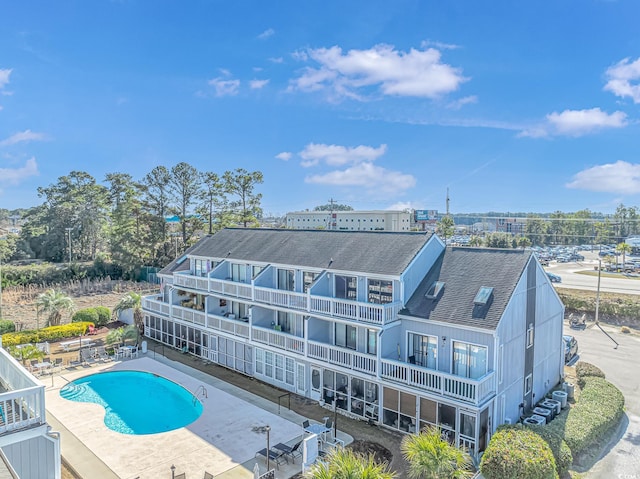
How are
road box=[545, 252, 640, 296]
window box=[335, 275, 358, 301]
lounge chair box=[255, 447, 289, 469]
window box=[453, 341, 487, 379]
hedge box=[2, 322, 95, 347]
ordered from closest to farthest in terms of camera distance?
1. lounge chair box=[255, 447, 289, 469]
2. window box=[453, 341, 487, 379]
3. window box=[335, 275, 358, 301]
4. hedge box=[2, 322, 95, 347]
5. road box=[545, 252, 640, 296]

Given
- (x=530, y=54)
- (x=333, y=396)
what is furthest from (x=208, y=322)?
(x=530, y=54)

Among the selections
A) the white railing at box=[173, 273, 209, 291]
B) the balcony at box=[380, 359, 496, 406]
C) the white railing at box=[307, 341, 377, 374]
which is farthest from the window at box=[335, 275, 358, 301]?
the white railing at box=[173, 273, 209, 291]

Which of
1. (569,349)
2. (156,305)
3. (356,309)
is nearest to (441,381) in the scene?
(356,309)

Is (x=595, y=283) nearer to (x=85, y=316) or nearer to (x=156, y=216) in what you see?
(x=156, y=216)

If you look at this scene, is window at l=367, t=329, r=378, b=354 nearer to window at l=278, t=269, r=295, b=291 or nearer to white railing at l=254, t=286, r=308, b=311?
white railing at l=254, t=286, r=308, b=311

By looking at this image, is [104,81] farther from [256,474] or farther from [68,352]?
[256,474]

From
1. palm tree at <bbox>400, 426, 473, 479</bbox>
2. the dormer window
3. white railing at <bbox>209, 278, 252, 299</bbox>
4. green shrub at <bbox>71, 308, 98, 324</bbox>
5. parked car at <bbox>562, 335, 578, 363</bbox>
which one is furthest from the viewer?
green shrub at <bbox>71, 308, 98, 324</bbox>

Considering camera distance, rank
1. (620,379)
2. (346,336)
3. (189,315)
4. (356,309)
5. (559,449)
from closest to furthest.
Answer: (559,449) < (356,309) < (346,336) < (620,379) < (189,315)
